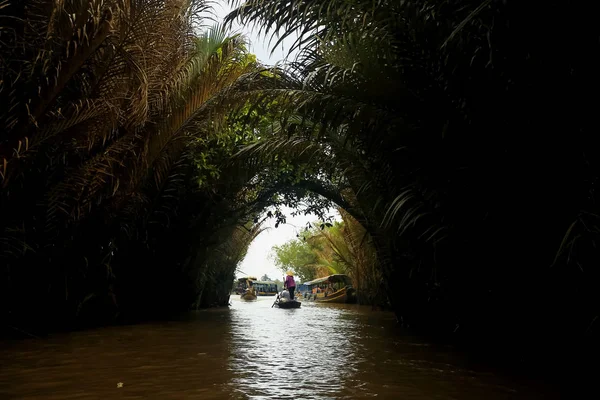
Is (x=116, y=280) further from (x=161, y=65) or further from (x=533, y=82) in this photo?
(x=533, y=82)

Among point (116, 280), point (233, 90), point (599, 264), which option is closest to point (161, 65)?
point (233, 90)

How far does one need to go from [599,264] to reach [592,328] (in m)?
0.55

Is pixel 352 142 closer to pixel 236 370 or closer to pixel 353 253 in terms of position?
pixel 236 370

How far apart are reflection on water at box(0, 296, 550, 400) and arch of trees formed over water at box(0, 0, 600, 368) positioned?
888 mm

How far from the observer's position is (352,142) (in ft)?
19.4

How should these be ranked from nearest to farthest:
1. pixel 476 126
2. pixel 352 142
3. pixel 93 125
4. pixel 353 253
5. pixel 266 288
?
pixel 476 126, pixel 352 142, pixel 93 125, pixel 353 253, pixel 266 288

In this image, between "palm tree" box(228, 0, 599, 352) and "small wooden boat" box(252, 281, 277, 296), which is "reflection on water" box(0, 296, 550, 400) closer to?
"palm tree" box(228, 0, 599, 352)

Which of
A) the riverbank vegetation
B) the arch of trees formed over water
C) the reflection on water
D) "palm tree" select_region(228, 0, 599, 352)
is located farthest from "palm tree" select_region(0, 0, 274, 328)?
the riverbank vegetation

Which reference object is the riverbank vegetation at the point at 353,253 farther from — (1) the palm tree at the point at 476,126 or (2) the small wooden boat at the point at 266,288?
(2) the small wooden boat at the point at 266,288

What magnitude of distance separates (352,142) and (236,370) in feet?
9.34

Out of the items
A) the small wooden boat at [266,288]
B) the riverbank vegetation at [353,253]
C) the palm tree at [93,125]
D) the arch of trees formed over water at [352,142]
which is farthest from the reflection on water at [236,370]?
the small wooden boat at [266,288]

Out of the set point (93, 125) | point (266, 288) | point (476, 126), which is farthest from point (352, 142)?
point (266, 288)

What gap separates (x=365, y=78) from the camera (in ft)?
15.8

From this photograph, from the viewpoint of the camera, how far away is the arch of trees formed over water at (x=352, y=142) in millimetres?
3811
